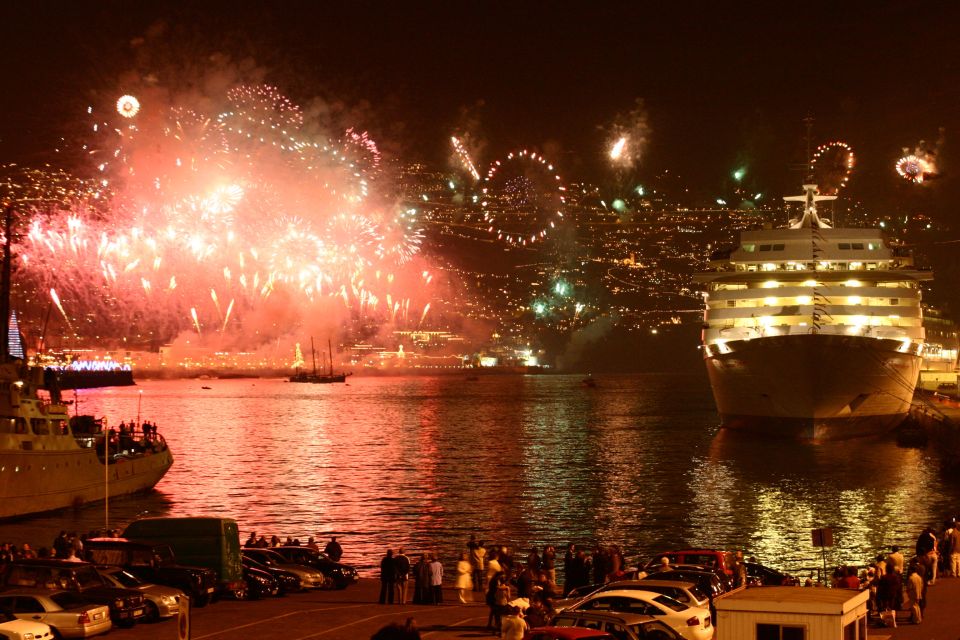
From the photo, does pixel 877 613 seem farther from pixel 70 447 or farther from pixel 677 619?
pixel 70 447

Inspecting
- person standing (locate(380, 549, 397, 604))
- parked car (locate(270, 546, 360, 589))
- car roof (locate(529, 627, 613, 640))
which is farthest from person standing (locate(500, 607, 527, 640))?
parked car (locate(270, 546, 360, 589))

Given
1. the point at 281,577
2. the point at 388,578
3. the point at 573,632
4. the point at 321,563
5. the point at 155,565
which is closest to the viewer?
the point at 573,632

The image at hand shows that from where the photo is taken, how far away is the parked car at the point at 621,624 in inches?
620

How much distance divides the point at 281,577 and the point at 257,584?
108cm

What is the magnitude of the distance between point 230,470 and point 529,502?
2461 cm

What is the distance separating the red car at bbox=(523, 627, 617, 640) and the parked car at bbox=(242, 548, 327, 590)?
1218cm

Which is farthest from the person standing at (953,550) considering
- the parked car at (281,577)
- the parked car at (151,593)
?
the parked car at (151,593)

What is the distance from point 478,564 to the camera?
25969 mm

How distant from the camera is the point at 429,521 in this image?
47.8 m

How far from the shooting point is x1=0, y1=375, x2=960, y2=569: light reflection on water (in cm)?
4338

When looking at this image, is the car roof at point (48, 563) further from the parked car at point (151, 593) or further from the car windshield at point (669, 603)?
the car windshield at point (669, 603)

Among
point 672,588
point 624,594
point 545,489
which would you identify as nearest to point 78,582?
point 624,594

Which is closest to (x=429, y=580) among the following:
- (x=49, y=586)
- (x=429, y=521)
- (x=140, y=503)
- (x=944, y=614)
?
(x=49, y=586)

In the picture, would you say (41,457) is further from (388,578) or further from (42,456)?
(388,578)
